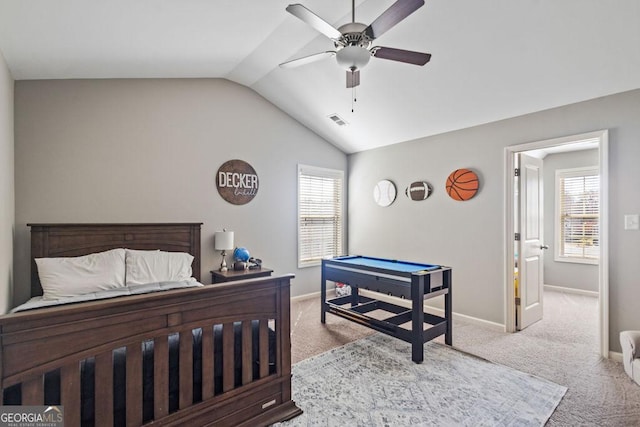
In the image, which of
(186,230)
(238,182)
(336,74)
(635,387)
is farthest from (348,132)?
(635,387)

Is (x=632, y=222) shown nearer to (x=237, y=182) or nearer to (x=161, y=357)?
(x=161, y=357)

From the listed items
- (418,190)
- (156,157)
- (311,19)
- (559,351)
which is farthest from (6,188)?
(559,351)

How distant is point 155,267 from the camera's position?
10.6 feet

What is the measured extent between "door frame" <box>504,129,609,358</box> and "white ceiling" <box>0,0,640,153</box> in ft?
1.23

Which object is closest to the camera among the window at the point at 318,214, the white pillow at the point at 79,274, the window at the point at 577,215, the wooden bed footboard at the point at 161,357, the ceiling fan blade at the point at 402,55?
the wooden bed footboard at the point at 161,357

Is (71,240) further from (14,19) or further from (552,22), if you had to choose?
(552,22)

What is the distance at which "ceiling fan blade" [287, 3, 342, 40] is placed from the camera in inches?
71.9

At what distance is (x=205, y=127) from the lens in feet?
13.2

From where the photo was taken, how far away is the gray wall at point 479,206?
285 centimetres

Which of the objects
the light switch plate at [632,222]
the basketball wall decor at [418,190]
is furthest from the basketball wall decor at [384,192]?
the light switch plate at [632,222]

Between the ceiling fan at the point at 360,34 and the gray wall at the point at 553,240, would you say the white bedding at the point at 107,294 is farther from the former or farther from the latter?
the gray wall at the point at 553,240

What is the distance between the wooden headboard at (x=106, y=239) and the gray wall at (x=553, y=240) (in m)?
6.00

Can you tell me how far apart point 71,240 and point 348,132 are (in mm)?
3622

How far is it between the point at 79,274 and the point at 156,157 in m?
1.49
